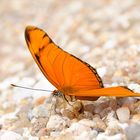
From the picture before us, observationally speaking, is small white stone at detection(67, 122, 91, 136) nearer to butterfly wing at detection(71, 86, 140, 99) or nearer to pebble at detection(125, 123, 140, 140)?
butterfly wing at detection(71, 86, 140, 99)

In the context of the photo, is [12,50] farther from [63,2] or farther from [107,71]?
[107,71]

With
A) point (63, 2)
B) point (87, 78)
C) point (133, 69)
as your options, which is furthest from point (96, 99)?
point (63, 2)

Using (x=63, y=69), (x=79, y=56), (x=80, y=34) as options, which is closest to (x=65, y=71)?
(x=63, y=69)

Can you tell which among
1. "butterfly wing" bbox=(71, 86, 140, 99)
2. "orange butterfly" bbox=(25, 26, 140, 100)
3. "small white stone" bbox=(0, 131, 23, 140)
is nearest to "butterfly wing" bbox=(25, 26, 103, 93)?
"orange butterfly" bbox=(25, 26, 140, 100)

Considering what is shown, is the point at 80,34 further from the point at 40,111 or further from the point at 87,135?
the point at 87,135

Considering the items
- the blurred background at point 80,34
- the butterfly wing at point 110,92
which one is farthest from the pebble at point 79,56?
the butterfly wing at point 110,92

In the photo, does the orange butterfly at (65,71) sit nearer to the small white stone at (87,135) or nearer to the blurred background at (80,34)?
the small white stone at (87,135)
